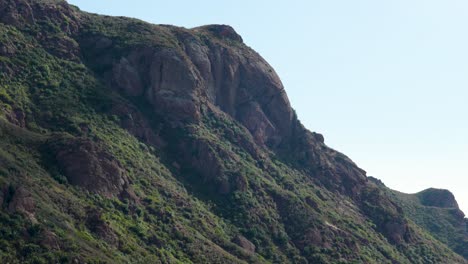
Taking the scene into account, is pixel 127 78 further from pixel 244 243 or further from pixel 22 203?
pixel 22 203

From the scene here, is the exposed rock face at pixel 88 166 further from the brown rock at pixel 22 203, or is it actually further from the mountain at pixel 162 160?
the brown rock at pixel 22 203

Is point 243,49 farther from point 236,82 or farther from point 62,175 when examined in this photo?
point 62,175

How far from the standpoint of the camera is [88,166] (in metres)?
106

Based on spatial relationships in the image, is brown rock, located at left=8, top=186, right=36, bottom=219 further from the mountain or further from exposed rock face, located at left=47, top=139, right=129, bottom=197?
exposed rock face, located at left=47, top=139, right=129, bottom=197

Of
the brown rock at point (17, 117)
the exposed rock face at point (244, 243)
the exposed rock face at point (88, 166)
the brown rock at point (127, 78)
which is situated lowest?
the exposed rock face at point (244, 243)

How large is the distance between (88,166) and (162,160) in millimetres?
27378

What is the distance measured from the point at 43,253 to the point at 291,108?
3933 inches

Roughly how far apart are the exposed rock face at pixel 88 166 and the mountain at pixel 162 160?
0.22 meters

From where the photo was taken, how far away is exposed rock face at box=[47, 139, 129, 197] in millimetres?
104750


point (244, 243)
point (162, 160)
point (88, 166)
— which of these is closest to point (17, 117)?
point (88, 166)

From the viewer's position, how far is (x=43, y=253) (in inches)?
3228

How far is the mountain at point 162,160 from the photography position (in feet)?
316

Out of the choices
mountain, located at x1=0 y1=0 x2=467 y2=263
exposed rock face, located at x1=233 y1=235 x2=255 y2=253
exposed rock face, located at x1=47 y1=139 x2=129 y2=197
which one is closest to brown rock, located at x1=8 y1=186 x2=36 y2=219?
mountain, located at x1=0 y1=0 x2=467 y2=263

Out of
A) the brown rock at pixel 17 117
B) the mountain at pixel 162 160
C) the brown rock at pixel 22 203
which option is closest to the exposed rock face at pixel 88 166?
the mountain at pixel 162 160
